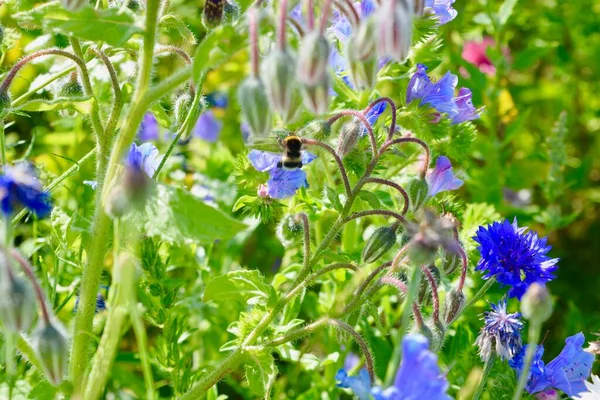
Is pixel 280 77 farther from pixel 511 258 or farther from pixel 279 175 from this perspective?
pixel 511 258

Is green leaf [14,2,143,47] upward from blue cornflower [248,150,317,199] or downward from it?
upward

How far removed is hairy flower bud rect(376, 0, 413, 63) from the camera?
1229 millimetres

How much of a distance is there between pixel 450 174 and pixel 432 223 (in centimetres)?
66

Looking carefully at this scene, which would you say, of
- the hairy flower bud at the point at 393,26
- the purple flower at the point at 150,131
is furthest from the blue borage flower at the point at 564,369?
the purple flower at the point at 150,131

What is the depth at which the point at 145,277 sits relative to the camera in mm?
1861

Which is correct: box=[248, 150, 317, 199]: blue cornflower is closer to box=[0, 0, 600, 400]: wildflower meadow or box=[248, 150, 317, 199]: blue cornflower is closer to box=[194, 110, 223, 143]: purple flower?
box=[0, 0, 600, 400]: wildflower meadow

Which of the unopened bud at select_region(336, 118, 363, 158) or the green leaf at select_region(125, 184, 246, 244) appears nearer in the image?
the green leaf at select_region(125, 184, 246, 244)

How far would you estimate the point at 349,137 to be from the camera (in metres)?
1.70

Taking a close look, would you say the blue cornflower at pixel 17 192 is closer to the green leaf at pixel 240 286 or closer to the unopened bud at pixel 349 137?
the green leaf at pixel 240 286

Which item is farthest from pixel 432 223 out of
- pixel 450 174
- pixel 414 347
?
pixel 450 174

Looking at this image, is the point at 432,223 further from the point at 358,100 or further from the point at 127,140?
the point at 358,100

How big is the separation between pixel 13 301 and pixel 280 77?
0.49 meters

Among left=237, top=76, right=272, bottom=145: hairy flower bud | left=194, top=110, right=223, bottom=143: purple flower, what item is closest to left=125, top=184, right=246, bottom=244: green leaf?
left=237, top=76, right=272, bottom=145: hairy flower bud

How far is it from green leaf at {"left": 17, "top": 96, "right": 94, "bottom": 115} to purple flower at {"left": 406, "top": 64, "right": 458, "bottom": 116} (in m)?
0.73
